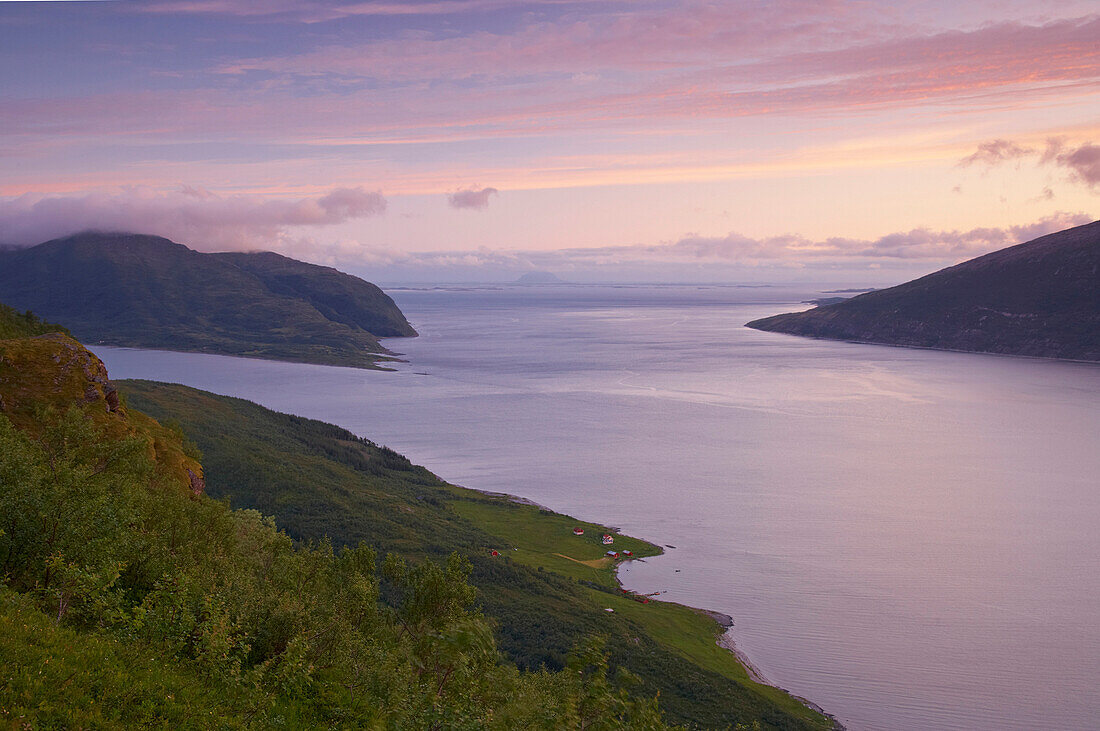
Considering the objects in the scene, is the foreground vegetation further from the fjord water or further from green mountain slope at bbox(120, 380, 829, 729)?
the fjord water

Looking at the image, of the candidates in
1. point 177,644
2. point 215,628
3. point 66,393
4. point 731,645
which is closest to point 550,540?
point 731,645

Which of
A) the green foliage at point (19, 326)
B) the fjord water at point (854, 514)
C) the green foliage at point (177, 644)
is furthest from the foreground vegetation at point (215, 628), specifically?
the fjord water at point (854, 514)

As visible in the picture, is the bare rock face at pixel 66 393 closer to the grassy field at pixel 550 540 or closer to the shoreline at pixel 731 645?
the grassy field at pixel 550 540

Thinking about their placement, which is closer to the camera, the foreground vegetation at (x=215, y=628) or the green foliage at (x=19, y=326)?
the foreground vegetation at (x=215, y=628)

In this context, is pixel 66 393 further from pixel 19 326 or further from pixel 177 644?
pixel 177 644

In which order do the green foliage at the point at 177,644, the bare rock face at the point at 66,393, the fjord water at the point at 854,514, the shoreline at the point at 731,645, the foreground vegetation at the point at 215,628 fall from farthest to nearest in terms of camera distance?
the fjord water at the point at 854,514 < the shoreline at the point at 731,645 < the bare rock face at the point at 66,393 < the foreground vegetation at the point at 215,628 < the green foliage at the point at 177,644

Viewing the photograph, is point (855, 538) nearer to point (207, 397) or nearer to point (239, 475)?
point (239, 475)
